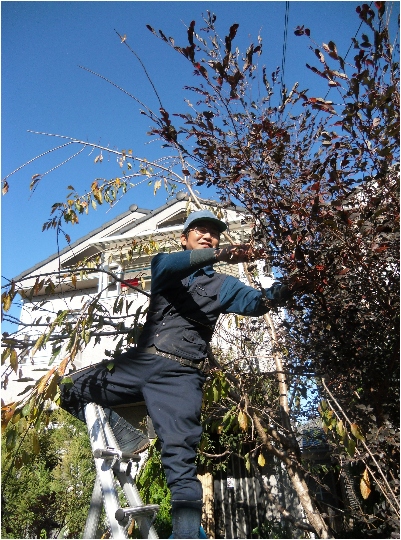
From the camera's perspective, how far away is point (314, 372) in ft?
7.25

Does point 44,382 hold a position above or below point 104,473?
above

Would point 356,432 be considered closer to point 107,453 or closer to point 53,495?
point 107,453

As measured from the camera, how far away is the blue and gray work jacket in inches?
93.0

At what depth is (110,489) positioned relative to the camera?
2148 mm

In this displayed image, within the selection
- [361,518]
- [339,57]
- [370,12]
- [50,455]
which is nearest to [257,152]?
[339,57]

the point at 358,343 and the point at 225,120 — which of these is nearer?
the point at 358,343

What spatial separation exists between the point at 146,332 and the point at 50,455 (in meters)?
5.70

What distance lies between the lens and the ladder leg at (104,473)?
79.6 inches

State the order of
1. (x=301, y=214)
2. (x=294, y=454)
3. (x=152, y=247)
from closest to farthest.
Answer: (x=301, y=214)
(x=294, y=454)
(x=152, y=247)

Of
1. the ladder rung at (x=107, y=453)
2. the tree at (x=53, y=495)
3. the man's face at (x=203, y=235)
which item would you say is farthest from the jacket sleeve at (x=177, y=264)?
the tree at (x=53, y=495)

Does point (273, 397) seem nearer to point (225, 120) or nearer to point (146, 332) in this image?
point (146, 332)

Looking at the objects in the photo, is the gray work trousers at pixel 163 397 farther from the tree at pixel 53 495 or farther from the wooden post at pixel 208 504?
the wooden post at pixel 208 504

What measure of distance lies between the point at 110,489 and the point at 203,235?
1.45 metres

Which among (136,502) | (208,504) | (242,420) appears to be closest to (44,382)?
(136,502)
